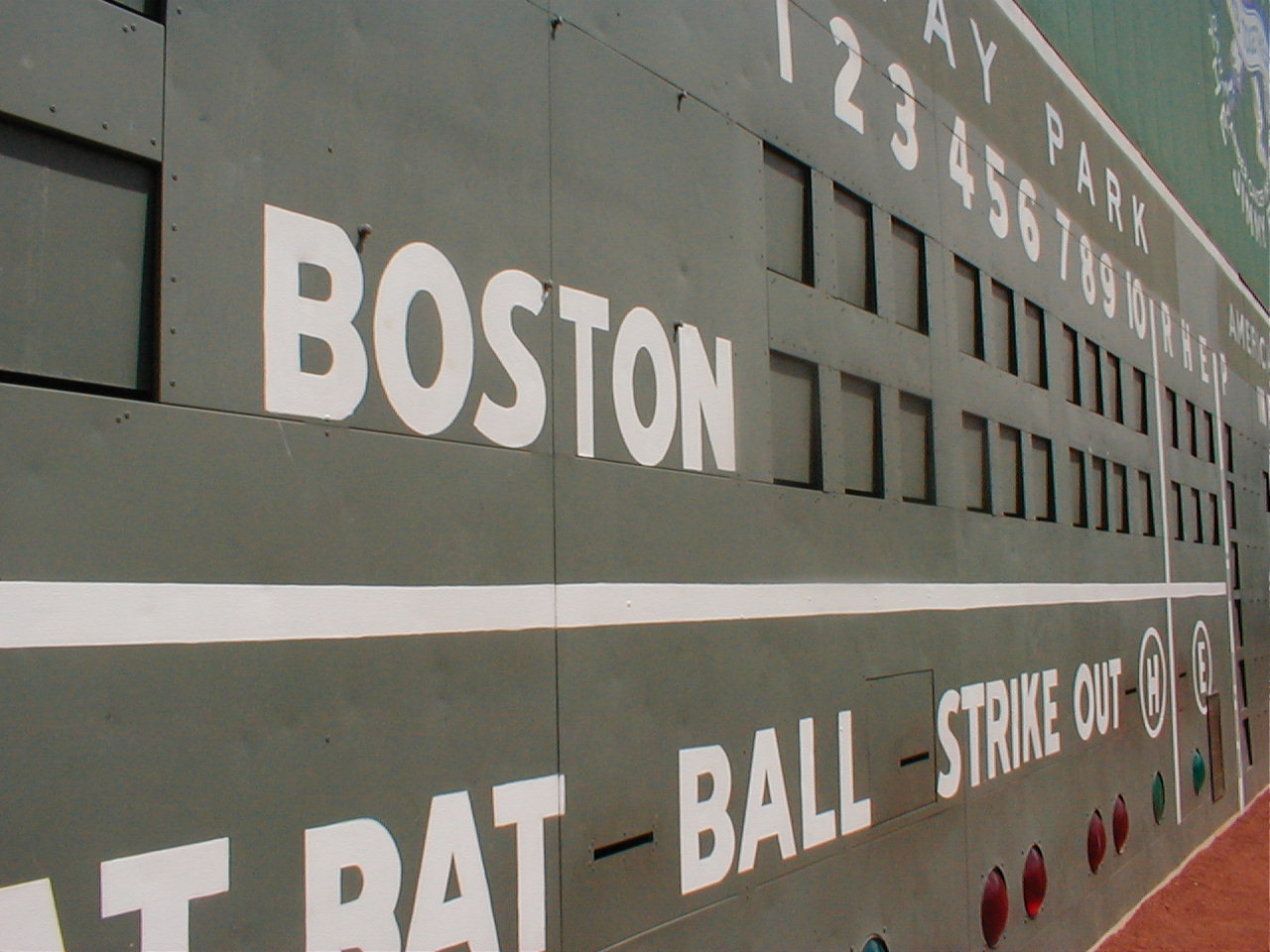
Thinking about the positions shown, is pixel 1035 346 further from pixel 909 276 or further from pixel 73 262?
pixel 73 262

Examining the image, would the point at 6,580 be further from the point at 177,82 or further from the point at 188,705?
the point at 177,82

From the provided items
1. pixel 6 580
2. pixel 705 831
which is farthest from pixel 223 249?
pixel 705 831

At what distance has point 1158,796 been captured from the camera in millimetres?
6934

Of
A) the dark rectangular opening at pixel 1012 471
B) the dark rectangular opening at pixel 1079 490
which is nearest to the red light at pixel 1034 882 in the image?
the dark rectangular opening at pixel 1012 471

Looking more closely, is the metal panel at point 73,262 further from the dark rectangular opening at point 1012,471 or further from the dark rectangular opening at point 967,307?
the dark rectangular opening at point 1012,471

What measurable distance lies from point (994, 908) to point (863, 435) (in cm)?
193

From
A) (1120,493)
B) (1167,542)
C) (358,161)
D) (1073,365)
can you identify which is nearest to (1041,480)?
(1073,365)

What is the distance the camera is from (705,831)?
2.93 m

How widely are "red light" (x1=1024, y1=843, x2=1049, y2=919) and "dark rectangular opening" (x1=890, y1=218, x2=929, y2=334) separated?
7.30 ft

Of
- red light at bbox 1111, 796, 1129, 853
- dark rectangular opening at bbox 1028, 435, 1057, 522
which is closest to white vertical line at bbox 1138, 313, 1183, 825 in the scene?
red light at bbox 1111, 796, 1129, 853

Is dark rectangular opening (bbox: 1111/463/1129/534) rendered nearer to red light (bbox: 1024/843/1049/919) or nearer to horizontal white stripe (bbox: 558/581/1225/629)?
horizontal white stripe (bbox: 558/581/1225/629)

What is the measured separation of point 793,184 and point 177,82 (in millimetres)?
2095

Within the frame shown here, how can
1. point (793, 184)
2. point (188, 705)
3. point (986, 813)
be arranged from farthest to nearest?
1. point (986, 813)
2. point (793, 184)
3. point (188, 705)

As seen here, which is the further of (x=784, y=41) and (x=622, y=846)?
(x=784, y=41)
